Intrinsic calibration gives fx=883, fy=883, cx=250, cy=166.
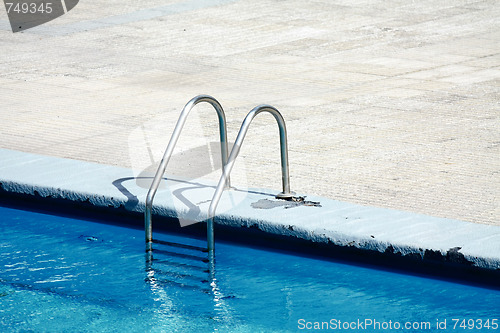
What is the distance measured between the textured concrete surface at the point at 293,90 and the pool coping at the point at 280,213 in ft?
1.51

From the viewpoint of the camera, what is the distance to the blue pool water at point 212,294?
5.33 meters

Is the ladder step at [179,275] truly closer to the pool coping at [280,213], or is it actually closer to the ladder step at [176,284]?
the ladder step at [176,284]

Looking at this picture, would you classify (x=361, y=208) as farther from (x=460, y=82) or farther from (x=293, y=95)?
(x=460, y=82)

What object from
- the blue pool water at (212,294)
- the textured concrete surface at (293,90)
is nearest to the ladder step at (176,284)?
the blue pool water at (212,294)

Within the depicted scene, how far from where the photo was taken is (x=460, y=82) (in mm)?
10891

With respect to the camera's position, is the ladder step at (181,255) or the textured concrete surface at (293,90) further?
the textured concrete surface at (293,90)

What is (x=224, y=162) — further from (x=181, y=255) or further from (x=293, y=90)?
(x=293, y=90)

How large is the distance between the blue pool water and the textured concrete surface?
0.90 meters

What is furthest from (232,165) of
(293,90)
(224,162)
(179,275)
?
(293,90)

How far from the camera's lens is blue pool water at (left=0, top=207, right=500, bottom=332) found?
5.33m

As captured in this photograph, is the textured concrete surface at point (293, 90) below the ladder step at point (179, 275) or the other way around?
the other way around

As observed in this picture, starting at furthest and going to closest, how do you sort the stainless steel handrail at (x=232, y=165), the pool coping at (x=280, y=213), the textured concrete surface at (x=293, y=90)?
1. the textured concrete surface at (x=293, y=90)
2. the stainless steel handrail at (x=232, y=165)
3. the pool coping at (x=280, y=213)

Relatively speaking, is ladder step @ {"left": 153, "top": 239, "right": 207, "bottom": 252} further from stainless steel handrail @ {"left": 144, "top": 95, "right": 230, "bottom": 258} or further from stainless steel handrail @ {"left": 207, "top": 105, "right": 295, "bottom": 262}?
stainless steel handrail @ {"left": 207, "top": 105, "right": 295, "bottom": 262}

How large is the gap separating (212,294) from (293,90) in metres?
5.30
